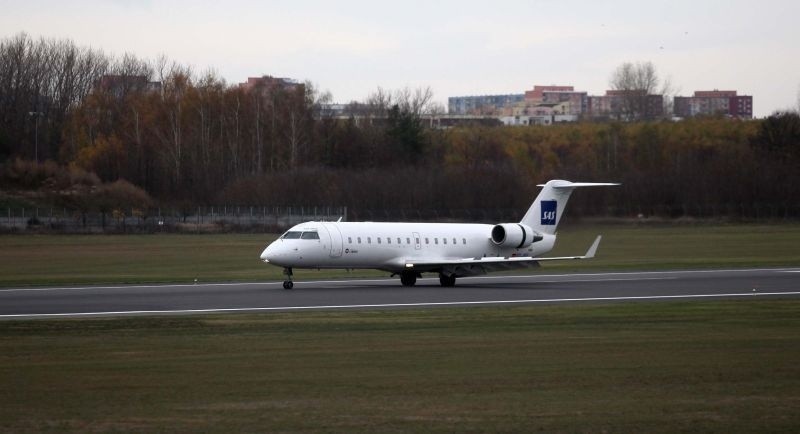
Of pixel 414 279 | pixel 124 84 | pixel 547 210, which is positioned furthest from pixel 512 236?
pixel 124 84

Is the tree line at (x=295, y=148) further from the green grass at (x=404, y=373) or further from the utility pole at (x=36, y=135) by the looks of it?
the green grass at (x=404, y=373)

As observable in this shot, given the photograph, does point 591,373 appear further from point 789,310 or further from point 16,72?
point 16,72

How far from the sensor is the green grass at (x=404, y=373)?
577 inches

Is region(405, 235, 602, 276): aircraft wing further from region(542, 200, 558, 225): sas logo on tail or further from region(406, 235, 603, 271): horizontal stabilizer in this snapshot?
region(542, 200, 558, 225): sas logo on tail

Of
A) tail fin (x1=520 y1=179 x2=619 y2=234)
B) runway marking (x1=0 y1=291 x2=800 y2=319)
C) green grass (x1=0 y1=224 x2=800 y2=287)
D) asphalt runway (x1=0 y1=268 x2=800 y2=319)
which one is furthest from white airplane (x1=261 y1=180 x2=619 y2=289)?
A: green grass (x1=0 y1=224 x2=800 y2=287)

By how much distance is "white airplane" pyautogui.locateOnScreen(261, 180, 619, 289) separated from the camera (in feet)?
122

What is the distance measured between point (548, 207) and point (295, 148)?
214 ft

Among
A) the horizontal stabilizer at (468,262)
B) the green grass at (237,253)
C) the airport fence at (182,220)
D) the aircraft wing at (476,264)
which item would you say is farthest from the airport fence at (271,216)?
the horizontal stabilizer at (468,262)

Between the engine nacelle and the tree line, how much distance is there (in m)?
37.1

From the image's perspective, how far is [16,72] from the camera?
11306 cm

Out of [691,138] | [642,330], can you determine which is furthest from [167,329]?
[691,138]

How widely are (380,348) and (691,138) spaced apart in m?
91.9

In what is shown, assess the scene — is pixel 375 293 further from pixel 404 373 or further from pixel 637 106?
pixel 637 106

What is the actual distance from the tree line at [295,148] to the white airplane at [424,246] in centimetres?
3625
